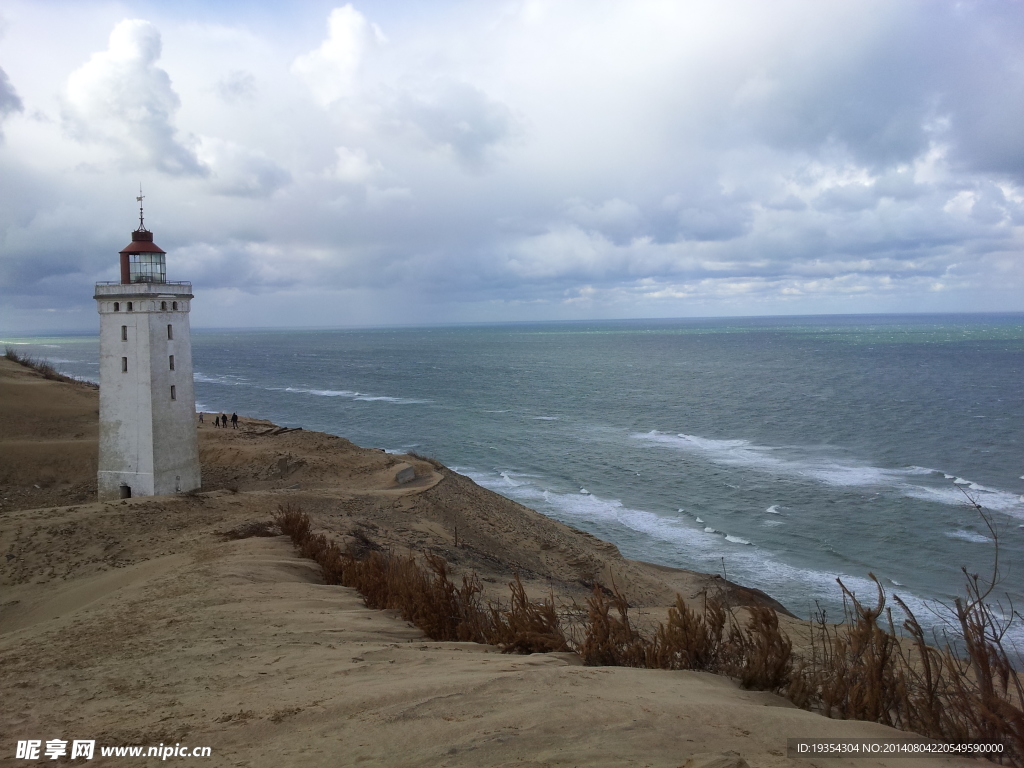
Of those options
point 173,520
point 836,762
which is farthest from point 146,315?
point 836,762

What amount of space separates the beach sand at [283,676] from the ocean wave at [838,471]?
55.6 feet

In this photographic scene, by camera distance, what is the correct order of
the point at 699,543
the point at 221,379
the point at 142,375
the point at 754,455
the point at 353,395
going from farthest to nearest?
1. the point at 221,379
2. the point at 353,395
3. the point at 754,455
4. the point at 699,543
5. the point at 142,375

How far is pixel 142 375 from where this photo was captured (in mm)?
18922

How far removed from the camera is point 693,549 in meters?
23.3

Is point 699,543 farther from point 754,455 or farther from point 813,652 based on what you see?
point 813,652

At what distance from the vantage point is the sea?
2169 cm

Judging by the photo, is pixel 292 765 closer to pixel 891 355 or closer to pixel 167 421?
pixel 167 421

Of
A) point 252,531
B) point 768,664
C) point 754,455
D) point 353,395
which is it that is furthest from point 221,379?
point 768,664

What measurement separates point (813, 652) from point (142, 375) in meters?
19.1

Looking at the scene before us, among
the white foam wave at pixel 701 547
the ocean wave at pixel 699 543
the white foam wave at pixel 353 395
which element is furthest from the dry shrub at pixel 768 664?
the white foam wave at pixel 353 395

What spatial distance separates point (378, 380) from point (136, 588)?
2791 inches

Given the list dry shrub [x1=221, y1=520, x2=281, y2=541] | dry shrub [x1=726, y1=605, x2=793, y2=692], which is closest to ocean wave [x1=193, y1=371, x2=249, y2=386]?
dry shrub [x1=221, y1=520, x2=281, y2=541]

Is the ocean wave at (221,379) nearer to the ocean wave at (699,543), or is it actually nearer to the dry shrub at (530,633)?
the ocean wave at (699,543)

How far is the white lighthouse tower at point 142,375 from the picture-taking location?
18891 millimetres
